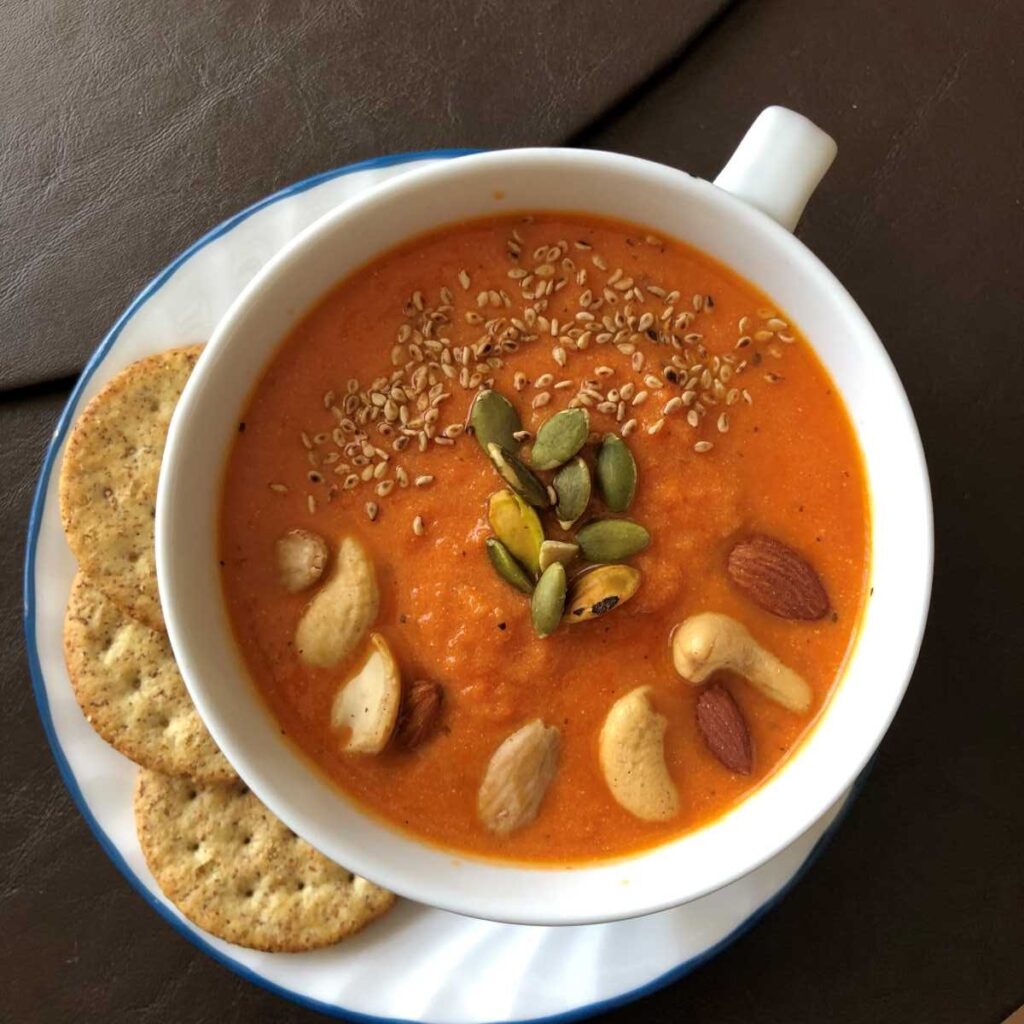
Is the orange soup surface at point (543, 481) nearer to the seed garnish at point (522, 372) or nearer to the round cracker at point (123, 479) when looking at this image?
the seed garnish at point (522, 372)

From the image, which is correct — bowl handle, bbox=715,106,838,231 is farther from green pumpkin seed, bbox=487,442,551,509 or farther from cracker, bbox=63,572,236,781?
cracker, bbox=63,572,236,781

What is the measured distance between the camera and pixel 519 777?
1.14 m

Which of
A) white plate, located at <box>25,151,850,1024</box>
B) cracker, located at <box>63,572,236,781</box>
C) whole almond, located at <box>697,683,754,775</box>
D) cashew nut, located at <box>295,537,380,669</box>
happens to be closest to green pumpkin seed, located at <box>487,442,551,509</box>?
cashew nut, located at <box>295,537,380,669</box>

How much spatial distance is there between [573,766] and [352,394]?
501 millimetres

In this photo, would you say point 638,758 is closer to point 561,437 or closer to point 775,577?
point 775,577

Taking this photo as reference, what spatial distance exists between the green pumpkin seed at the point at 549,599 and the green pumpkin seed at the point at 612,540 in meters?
0.04

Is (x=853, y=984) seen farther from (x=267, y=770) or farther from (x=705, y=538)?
(x=267, y=770)

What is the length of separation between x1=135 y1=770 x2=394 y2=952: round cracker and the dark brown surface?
0.19 m

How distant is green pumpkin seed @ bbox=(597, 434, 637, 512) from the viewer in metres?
1.11

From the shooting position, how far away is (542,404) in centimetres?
113

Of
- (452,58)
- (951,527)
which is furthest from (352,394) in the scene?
(951,527)

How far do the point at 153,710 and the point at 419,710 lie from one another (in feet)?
1.34

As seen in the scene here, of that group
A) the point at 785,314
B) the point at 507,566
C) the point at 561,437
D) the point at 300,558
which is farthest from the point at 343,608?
the point at 785,314

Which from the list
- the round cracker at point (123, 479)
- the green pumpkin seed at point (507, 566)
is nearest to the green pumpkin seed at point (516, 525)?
the green pumpkin seed at point (507, 566)
